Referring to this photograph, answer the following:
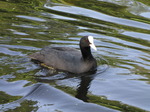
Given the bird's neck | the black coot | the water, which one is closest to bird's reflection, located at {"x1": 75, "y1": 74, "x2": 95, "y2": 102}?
the water

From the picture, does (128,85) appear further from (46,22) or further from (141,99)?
(46,22)

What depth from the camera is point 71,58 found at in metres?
10.4

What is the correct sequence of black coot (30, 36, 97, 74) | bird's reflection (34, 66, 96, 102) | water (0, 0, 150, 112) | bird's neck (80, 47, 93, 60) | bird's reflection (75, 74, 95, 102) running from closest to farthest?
water (0, 0, 150, 112), bird's reflection (75, 74, 95, 102), bird's reflection (34, 66, 96, 102), black coot (30, 36, 97, 74), bird's neck (80, 47, 93, 60)

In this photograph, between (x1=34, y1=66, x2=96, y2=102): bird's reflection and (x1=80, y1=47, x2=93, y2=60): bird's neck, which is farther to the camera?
(x1=80, y1=47, x2=93, y2=60): bird's neck

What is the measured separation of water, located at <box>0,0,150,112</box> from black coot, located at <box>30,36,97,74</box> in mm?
232

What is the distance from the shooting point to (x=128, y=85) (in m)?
9.48

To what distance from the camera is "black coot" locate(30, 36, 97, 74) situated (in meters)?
10.2

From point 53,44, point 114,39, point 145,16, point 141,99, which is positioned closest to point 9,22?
point 53,44

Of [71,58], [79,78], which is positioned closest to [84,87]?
[79,78]

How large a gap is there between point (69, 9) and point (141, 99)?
6.99m

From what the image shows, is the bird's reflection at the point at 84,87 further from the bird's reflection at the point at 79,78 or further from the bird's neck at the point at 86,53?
the bird's neck at the point at 86,53

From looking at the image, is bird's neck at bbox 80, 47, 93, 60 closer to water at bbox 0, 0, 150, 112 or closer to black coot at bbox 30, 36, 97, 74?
black coot at bbox 30, 36, 97, 74

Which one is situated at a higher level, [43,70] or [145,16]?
[145,16]

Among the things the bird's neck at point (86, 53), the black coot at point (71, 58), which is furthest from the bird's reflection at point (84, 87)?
the bird's neck at point (86, 53)
